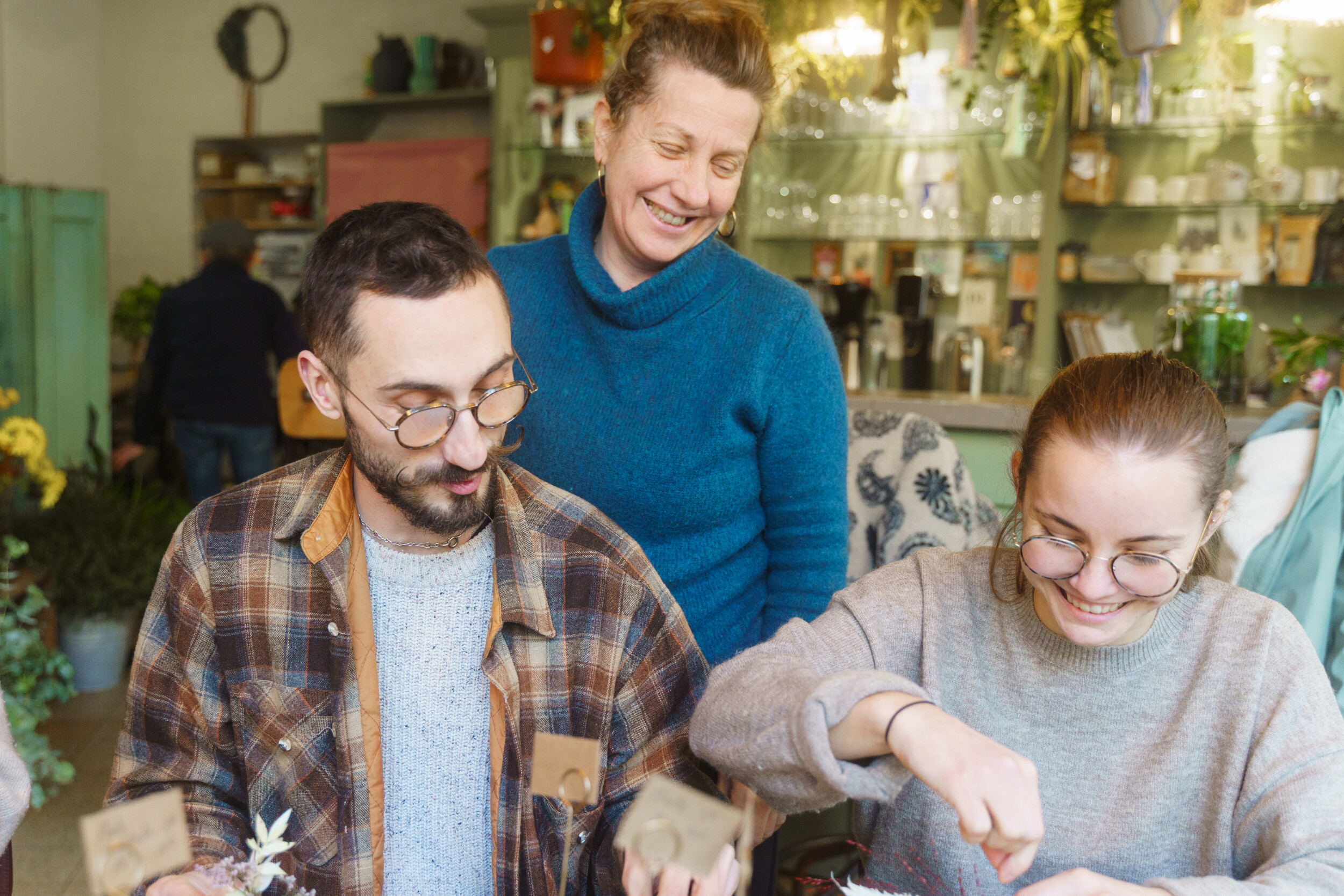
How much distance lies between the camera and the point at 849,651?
3.83ft

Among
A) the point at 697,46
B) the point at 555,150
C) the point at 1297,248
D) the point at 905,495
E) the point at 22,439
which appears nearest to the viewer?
the point at 697,46

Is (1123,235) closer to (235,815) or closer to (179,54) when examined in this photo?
(235,815)

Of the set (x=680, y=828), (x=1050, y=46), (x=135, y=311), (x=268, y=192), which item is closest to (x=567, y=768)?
(x=680, y=828)

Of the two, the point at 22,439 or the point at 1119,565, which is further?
the point at 22,439

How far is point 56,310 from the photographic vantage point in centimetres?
383

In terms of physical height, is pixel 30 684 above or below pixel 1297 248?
below

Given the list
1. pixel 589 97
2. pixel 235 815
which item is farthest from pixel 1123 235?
pixel 235 815

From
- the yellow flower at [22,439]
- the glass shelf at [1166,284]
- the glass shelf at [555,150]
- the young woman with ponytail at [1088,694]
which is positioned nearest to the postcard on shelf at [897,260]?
the glass shelf at [1166,284]

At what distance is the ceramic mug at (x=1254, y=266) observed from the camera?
4.21 m

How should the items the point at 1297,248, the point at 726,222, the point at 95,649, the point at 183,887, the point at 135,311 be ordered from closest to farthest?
the point at 183,887 → the point at 726,222 → the point at 95,649 → the point at 1297,248 → the point at 135,311

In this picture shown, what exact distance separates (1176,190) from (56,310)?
413 cm

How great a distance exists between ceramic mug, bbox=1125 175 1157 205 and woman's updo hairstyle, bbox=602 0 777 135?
344 cm

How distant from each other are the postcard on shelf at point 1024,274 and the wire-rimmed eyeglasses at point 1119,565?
12.3 ft

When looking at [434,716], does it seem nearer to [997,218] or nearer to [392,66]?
[997,218]
